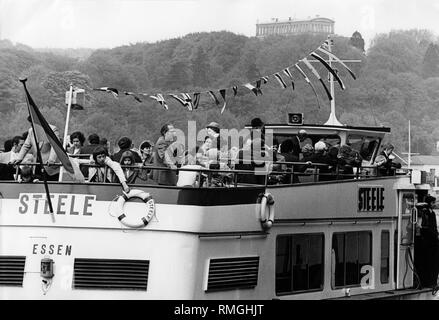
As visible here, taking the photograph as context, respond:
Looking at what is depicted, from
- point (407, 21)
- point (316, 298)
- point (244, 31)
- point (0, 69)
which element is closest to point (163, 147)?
point (316, 298)

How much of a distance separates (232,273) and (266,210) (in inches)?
37.4

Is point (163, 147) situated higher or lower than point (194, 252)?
higher

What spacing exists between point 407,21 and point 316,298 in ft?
295

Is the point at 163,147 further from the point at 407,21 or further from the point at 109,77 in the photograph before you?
the point at 407,21

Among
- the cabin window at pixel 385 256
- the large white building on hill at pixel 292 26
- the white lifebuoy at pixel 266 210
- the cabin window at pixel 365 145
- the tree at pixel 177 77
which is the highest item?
the large white building on hill at pixel 292 26

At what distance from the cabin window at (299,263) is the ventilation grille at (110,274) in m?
2.31

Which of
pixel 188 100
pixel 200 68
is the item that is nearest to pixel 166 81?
pixel 200 68

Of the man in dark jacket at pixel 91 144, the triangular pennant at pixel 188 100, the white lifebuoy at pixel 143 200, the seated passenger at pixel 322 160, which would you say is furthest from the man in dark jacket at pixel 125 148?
the triangular pennant at pixel 188 100

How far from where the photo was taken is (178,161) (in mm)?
14430

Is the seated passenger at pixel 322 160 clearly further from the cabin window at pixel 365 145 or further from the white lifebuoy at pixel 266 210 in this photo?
the cabin window at pixel 365 145

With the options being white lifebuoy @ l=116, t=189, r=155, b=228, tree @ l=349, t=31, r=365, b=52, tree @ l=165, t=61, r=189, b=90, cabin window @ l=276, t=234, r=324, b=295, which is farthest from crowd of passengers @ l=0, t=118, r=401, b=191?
tree @ l=349, t=31, r=365, b=52

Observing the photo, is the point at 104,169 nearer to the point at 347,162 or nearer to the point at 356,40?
the point at 347,162

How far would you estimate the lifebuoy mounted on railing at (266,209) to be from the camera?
43.3 feet
